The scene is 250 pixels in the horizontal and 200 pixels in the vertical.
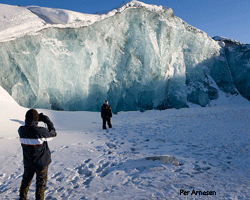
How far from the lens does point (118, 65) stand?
546 inches

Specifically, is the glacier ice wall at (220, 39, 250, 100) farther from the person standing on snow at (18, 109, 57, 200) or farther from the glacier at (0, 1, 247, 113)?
the person standing on snow at (18, 109, 57, 200)

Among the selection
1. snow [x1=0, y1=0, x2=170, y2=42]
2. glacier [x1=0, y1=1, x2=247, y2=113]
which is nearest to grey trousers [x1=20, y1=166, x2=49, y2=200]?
snow [x1=0, y1=0, x2=170, y2=42]

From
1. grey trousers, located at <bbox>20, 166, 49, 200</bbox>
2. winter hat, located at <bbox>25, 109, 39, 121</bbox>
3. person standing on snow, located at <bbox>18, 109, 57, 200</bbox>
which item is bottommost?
grey trousers, located at <bbox>20, 166, 49, 200</bbox>

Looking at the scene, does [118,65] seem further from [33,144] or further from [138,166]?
[33,144]

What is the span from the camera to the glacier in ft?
34.1

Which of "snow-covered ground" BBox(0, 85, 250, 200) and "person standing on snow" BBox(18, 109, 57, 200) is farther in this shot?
"snow-covered ground" BBox(0, 85, 250, 200)

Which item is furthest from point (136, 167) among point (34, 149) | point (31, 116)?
point (31, 116)

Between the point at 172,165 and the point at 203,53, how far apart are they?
60.0ft

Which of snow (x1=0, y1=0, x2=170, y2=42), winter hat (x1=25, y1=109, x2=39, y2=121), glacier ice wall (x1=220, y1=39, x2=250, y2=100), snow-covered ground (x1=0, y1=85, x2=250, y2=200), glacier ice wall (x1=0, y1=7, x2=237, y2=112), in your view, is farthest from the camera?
glacier ice wall (x1=220, y1=39, x2=250, y2=100)

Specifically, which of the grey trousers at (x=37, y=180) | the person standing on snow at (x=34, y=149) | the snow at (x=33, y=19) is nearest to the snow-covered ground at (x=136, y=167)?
the grey trousers at (x=37, y=180)

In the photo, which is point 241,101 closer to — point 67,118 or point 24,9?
point 67,118

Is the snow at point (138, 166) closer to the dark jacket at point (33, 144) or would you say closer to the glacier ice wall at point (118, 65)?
the dark jacket at point (33, 144)

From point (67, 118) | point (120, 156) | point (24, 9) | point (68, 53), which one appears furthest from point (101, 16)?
point (120, 156)

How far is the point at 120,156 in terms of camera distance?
12.6 feet
